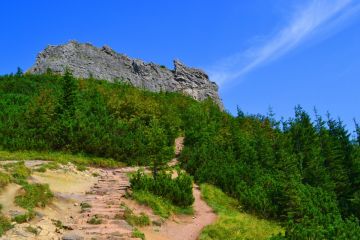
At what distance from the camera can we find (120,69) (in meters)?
56.2

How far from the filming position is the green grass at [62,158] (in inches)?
898

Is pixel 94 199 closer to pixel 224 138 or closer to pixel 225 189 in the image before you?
pixel 225 189

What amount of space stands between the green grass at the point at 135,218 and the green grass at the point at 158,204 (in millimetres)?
1204

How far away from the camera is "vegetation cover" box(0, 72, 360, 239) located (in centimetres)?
2242

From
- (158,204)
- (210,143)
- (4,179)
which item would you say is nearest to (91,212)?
(158,204)

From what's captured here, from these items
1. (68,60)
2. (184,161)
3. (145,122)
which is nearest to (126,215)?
(184,161)

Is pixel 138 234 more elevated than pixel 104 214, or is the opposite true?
pixel 104 214

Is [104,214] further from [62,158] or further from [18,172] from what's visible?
[62,158]

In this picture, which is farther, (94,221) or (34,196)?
(34,196)

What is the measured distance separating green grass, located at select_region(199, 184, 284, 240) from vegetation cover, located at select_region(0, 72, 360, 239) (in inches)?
32.1

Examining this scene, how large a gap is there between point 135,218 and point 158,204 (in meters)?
2.19

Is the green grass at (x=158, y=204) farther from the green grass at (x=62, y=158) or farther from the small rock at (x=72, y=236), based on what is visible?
→ the green grass at (x=62, y=158)

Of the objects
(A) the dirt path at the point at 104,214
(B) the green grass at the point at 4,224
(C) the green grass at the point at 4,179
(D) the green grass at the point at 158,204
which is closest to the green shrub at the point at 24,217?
(B) the green grass at the point at 4,224

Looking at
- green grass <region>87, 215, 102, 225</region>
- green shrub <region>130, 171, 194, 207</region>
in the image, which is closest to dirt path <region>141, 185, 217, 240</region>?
green shrub <region>130, 171, 194, 207</region>
